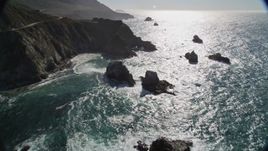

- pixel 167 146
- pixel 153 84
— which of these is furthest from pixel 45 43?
pixel 167 146

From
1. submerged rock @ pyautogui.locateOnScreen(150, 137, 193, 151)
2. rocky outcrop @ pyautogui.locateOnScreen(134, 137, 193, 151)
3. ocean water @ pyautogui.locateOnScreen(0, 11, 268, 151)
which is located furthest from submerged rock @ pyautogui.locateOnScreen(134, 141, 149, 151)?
submerged rock @ pyautogui.locateOnScreen(150, 137, 193, 151)

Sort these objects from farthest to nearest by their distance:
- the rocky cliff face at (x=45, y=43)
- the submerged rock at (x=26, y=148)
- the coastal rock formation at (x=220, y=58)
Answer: the coastal rock formation at (x=220, y=58) < the rocky cliff face at (x=45, y=43) < the submerged rock at (x=26, y=148)

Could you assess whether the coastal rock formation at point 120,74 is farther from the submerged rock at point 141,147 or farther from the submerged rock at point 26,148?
the submerged rock at point 26,148

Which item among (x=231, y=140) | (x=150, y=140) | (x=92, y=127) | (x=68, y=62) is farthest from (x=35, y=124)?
(x=68, y=62)

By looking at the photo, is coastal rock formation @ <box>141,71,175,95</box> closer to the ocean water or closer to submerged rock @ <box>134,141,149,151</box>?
the ocean water

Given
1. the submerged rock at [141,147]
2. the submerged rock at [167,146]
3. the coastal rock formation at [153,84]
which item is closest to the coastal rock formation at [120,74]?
the coastal rock formation at [153,84]

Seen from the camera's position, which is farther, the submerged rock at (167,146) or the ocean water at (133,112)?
the ocean water at (133,112)

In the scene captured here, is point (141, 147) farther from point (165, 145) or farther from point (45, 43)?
point (45, 43)
